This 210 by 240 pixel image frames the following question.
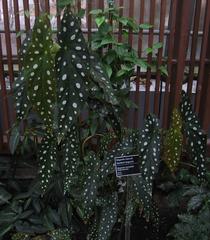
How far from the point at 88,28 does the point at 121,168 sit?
1062 millimetres

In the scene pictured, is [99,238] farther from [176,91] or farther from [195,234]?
[176,91]

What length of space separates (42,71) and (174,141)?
2.43 ft

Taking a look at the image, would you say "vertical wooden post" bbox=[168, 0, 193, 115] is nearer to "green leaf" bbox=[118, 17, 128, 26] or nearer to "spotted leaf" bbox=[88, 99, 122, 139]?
"green leaf" bbox=[118, 17, 128, 26]

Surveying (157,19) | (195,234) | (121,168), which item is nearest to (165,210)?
(195,234)

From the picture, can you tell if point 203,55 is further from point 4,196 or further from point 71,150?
point 4,196

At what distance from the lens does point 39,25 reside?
1.40m

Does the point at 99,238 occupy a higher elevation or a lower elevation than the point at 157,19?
lower

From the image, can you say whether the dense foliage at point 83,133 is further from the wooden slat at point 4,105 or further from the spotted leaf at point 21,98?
the wooden slat at point 4,105

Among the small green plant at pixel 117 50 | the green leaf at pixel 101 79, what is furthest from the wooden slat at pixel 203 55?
the green leaf at pixel 101 79

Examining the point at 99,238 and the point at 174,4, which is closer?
the point at 99,238

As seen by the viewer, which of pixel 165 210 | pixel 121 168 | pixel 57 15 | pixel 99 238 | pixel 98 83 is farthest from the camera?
pixel 165 210

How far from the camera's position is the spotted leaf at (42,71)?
55.1 inches

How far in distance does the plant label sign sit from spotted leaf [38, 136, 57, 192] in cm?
32

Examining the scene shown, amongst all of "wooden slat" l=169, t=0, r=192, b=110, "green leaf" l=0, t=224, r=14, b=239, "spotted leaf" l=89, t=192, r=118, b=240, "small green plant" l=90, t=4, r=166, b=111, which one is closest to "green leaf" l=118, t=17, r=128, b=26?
"small green plant" l=90, t=4, r=166, b=111
